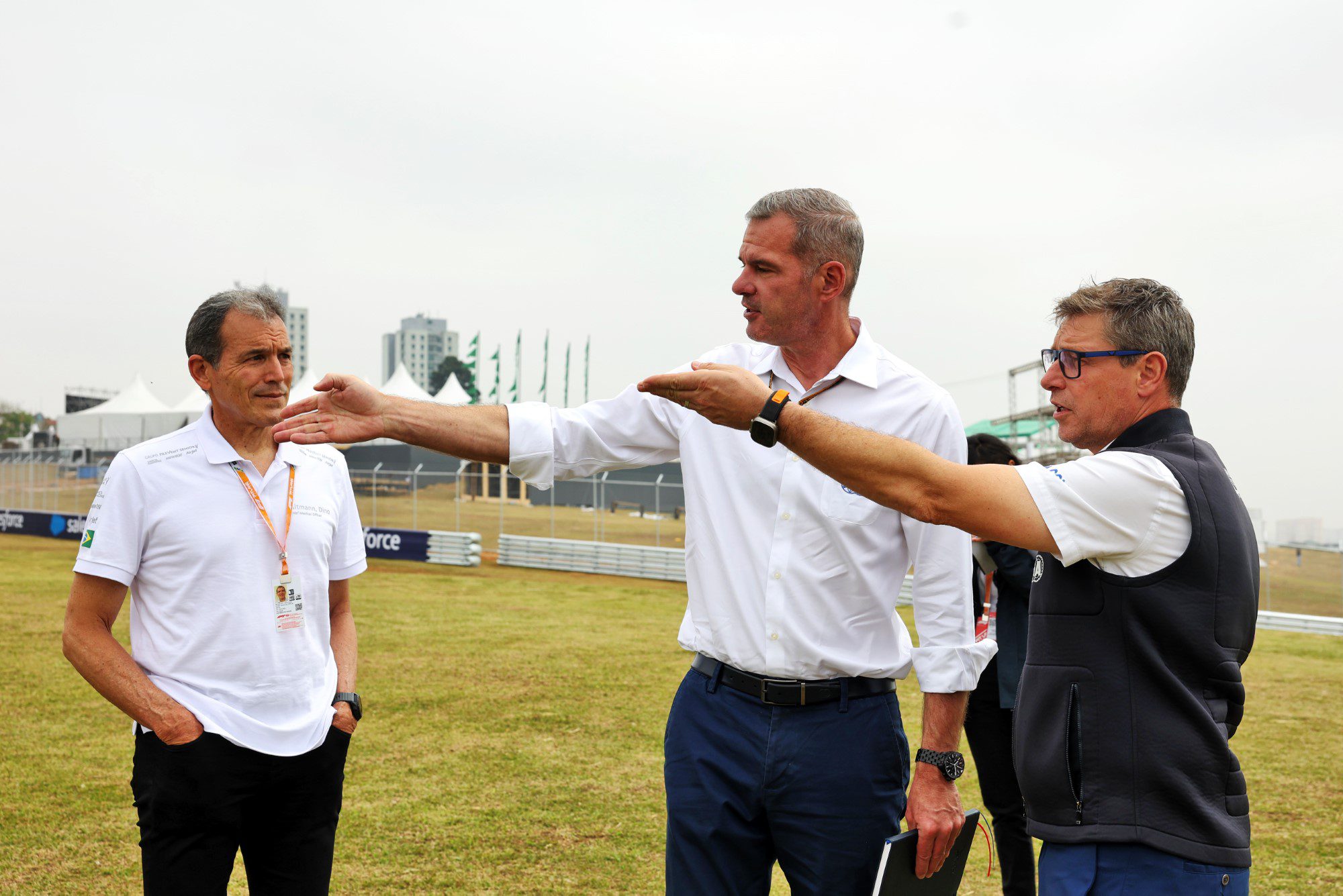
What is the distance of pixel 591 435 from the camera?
2977 millimetres

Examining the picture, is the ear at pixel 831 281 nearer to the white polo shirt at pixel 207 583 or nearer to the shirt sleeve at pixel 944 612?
the shirt sleeve at pixel 944 612

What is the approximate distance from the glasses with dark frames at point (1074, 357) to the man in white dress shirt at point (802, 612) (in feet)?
1.42

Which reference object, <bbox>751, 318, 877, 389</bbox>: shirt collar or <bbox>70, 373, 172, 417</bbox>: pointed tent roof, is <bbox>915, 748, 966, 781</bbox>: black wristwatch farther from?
<bbox>70, 373, 172, 417</bbox>: pointed tent roof

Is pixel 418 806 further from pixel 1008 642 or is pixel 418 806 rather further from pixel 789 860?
pixel 789 860

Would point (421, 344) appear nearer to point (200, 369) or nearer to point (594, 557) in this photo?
point (594, 557)

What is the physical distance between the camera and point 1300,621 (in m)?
19.4

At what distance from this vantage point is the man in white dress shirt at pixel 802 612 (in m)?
2.73

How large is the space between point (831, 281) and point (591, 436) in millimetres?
824

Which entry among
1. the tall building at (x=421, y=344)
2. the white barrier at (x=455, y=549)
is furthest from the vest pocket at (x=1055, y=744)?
the tall building at (x=421, y=344)

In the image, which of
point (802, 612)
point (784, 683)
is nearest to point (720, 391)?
point (802, 612)

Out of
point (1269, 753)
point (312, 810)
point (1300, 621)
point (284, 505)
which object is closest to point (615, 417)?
point (284, 505)

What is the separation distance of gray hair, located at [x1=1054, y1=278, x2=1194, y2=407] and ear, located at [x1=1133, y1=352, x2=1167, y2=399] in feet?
0.04

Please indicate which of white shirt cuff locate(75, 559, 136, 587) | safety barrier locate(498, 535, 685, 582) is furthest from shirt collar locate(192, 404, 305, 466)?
safety barrier locate(498, 535, 685, 582)

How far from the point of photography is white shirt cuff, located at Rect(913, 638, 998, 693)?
2.77 m
